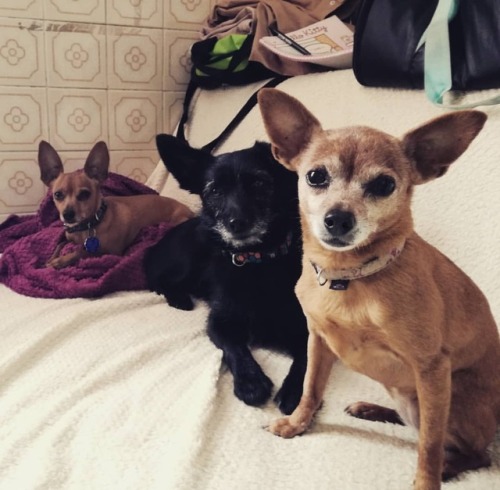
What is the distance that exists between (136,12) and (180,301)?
1140 mm

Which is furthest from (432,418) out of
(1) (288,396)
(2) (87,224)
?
(2) (87,224)

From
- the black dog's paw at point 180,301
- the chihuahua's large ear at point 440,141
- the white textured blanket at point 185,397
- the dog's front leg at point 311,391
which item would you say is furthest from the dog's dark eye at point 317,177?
the black dog's paw at point 180,301

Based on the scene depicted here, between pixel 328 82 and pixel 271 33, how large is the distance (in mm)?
394

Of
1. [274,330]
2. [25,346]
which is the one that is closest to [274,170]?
[274,330]

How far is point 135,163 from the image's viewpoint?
2.05m

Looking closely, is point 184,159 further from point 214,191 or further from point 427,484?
point 427,484

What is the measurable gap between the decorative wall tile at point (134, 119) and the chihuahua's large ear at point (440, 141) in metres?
1.45

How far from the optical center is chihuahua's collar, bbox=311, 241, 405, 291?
72cm

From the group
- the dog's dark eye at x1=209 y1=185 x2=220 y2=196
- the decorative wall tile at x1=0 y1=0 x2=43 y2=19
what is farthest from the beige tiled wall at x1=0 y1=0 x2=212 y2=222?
the dog's dark eye at x1=209 y1=185 x2=220 y2=196

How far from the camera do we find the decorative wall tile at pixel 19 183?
1.88m

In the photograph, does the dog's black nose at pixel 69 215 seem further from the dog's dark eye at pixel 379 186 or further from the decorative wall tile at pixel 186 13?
the dog's dark eye at pixel 379 186

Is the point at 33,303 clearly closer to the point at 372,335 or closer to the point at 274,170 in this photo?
the point at 274,170

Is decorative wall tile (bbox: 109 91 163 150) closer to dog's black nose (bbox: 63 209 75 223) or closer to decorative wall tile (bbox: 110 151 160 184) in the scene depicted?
decorative wall tile (bbox: 110 151 160 184)

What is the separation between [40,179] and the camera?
1.89m
